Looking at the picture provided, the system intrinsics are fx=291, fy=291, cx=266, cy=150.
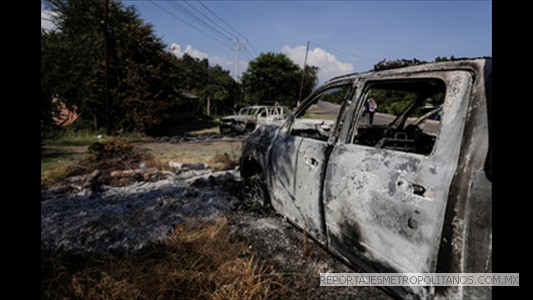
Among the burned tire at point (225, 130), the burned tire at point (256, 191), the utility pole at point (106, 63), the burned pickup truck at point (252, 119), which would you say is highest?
the utility pole at point (106, 63)

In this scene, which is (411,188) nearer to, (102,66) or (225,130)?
(225,130)

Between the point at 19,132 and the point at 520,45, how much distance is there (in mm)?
1020

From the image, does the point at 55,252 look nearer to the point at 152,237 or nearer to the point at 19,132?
the point at 152,237

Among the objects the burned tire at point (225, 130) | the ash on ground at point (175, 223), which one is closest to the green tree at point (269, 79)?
the burned tire at point (225, 130)

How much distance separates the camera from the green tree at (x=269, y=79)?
38219mm

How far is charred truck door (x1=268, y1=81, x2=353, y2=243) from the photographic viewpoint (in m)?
2.70

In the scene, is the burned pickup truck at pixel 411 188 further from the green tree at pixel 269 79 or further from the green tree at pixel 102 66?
the green tree at pixel 269 79

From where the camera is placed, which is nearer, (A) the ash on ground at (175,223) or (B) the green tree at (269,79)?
(A) the ash on ground at (175,223)

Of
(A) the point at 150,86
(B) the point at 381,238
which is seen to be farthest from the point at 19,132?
(A) the point at 150,86

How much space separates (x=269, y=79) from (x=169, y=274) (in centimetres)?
3751

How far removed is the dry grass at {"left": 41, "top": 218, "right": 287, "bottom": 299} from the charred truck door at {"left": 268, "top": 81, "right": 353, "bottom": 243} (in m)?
0.63

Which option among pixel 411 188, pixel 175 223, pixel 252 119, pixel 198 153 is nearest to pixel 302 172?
pixel 411 188

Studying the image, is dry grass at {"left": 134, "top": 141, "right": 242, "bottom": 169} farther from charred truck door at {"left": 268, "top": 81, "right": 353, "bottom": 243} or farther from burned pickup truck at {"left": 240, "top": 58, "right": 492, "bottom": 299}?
burned pickup truck at {"left": 240, "top": 58, "right": 492, "bottom": 299}

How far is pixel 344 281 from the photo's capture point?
269cm
